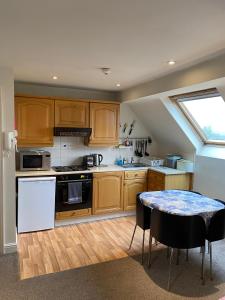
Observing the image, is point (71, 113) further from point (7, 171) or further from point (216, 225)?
point (216, 225)

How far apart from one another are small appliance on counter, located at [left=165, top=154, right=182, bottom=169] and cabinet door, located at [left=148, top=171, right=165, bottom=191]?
0.40 metres

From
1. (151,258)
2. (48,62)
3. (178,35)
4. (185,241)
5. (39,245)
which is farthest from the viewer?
(39,245)

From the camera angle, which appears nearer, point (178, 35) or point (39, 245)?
point (178, 35)

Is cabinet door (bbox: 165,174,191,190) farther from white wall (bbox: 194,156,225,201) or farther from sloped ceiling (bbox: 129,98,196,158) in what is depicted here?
sloped ceiling (bbox: 129,98,196,158)

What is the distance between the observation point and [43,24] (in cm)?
170

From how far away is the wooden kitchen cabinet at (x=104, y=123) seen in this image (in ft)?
13.6

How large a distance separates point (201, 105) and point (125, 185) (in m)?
1.84

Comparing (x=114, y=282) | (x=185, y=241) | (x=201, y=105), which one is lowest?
(x=114, y=282)

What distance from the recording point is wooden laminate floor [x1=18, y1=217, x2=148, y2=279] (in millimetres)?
2668

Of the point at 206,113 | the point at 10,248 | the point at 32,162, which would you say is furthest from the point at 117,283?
the point at 206,113

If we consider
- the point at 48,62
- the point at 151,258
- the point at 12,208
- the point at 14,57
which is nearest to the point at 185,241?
the point at 151,258

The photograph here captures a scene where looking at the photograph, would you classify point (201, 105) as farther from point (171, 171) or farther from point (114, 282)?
point (114, 282)

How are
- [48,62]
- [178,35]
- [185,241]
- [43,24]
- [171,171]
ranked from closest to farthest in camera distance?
[43,24], [178,35], [185,241], [48,62], [171,171]

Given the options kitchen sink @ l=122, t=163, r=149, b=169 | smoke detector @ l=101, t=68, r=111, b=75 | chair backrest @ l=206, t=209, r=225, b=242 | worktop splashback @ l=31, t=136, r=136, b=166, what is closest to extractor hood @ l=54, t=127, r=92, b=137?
worktop splashback @ l=31, t=136, r=136, b=166
